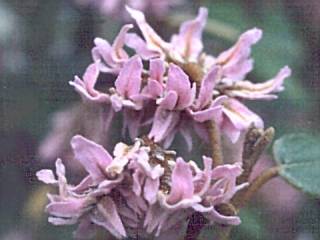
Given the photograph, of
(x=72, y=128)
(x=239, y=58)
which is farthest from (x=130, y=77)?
(x=72, y=128)

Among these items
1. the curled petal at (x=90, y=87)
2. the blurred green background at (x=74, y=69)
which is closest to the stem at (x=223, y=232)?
the curled petal at (x=90, y=87)

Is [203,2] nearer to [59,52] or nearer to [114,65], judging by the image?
[59,52]

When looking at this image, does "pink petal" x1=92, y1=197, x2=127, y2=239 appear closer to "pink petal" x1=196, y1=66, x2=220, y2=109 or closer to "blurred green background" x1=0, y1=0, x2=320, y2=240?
"pink petal" x1=196, y1=66, x2=220, y2=109

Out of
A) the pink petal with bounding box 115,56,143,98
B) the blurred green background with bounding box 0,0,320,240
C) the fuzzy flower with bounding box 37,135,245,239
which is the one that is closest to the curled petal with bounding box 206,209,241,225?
the fuzzy flower with bounding box 37,135,245,239

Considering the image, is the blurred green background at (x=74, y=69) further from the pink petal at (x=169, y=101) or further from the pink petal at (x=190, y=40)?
the pink petal at (x=169, y=101)

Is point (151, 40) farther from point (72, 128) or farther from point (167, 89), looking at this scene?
point (72, 128)

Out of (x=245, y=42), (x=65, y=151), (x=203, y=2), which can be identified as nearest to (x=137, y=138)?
(x=245, y=42)
